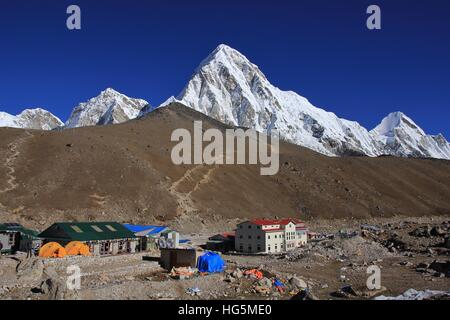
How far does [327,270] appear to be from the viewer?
159 feet

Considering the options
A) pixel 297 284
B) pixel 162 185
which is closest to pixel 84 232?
pixel 297 284

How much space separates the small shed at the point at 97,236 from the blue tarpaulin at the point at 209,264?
13.0 m

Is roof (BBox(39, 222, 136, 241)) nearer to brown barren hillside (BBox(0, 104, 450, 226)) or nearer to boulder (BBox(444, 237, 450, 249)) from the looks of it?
brown barren hillside (BBox(0, 104, 450, 226))

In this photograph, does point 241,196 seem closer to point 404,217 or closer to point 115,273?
point 404,217

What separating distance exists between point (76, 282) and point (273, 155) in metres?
113

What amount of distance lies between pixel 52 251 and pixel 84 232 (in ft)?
19.3

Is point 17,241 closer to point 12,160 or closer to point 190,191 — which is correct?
point 12,160

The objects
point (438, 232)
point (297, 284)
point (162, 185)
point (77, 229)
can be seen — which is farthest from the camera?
point (162, 185)

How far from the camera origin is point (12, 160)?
93188 millimetres

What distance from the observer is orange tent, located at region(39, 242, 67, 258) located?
43094 mm

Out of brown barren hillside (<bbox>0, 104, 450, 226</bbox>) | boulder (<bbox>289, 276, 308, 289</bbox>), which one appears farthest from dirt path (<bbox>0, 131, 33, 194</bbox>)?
boulder (<bbox>289, 276, 308, 289</bbox>)

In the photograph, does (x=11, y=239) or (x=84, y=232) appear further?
(x=84, y=232)
